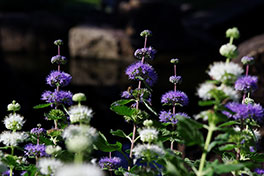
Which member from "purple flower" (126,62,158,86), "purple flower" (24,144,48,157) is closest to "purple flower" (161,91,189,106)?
"purple flower" (126,62,158,86)

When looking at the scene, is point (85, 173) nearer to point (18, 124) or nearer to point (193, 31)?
point (18, 124)

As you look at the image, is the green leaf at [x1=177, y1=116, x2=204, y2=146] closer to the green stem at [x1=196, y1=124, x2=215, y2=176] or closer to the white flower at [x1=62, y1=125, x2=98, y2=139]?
the green stem at [x1=196, y1=124, x2=215, y2=176]

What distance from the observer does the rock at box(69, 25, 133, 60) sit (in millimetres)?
11375

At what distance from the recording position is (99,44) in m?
11.5

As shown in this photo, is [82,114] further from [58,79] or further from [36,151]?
[58,79]

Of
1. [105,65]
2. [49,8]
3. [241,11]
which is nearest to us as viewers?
[105,65]

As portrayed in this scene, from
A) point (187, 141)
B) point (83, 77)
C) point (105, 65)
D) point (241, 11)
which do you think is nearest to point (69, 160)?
point (187, 141)

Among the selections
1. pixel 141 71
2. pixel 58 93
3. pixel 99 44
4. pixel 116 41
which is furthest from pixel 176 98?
pixel 99 44

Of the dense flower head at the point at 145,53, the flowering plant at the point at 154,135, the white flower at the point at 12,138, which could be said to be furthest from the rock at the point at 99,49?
the white flower at the point at 12,138

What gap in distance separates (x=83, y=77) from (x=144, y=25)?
354 centimetres

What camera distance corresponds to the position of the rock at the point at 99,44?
11.4 m

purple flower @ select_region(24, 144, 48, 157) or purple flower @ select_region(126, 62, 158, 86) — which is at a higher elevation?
purple flower @ select_region(126, 62, 158, 86)

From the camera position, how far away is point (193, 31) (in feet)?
42.3

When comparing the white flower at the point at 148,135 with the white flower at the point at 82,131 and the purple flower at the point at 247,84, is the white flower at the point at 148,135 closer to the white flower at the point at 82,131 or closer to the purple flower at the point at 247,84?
the white flower at the point at 82,131
